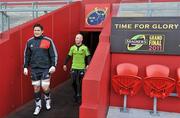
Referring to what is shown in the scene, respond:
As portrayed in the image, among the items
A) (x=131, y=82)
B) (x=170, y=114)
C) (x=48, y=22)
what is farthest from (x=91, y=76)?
(x=48, y=22)

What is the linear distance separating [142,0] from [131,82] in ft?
23.3

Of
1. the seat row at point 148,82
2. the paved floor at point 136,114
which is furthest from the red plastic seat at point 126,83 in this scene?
the paved floor at point 136,114

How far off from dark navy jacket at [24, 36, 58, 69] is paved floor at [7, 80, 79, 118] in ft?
3.08

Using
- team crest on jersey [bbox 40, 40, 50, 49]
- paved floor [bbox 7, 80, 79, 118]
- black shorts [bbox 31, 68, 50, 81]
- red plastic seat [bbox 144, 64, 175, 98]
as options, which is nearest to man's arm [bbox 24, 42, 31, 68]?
black shorts [bbox 31, 68, 50, 81]

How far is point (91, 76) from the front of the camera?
15.5 feet

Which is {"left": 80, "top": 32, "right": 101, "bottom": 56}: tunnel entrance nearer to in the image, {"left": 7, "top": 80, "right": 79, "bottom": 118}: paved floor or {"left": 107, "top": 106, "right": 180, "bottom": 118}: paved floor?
{"left": 7, "top": 80, "right": 79, "bottom": 118}: paved floor

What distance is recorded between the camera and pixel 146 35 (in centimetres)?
601

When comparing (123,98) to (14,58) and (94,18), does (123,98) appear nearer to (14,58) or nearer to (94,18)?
(14,58)

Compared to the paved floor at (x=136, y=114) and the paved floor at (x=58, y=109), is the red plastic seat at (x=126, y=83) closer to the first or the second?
the paved floor at (x=136, y=114)

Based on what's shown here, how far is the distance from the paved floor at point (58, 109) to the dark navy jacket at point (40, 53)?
0.94 meters

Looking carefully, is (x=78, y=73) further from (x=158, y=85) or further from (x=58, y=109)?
(x=158, y=85)

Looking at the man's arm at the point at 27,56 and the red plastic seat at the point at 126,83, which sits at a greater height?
the man's arm at the point at 27,56

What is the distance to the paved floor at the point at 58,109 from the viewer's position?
234 inches

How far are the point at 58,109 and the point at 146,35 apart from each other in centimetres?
232
